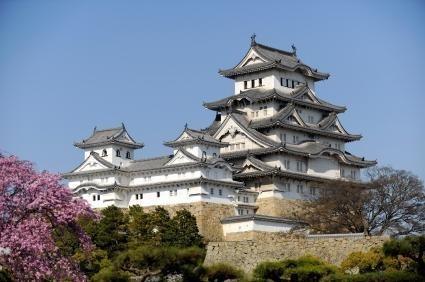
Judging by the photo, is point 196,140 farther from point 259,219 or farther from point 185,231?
point 185,231

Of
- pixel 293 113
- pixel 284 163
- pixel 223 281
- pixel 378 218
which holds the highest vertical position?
pixel 293 113

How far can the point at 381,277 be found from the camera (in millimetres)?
29125

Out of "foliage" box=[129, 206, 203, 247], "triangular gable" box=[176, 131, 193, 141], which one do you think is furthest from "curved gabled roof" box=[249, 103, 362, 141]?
"foliage" box=[129, 206, 203, 247]

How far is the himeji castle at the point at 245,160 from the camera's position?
6184 cm

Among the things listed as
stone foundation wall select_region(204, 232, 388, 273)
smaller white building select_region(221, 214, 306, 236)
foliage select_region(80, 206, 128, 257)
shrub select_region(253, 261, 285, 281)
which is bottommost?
shrub select_region(253, 261, 285, 281)

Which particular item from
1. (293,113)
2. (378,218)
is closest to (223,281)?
(378,218)

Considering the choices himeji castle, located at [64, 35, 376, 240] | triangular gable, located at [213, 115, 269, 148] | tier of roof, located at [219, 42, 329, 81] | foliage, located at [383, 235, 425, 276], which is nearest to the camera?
foliage, located at [383, 235, 425, 276]

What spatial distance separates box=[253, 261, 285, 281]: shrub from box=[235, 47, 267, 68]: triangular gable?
4385 centimetres

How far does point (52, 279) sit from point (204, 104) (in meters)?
43.3

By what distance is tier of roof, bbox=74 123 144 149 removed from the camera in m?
66.1

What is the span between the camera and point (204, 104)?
74062 mm

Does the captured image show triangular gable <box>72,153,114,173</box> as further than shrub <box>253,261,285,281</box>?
Yes

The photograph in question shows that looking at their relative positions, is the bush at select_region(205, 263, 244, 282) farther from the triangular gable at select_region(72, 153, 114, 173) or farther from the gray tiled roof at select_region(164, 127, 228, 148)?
the triangular gable at select_region(72, 153, 114, 173)

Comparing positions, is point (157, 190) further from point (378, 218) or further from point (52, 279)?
point (52, 279)
